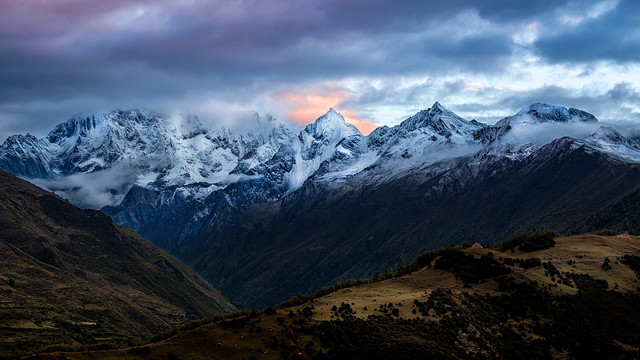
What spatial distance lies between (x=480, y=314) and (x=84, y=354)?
89.1 m

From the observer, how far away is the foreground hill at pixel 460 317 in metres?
113

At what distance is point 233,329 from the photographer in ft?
379

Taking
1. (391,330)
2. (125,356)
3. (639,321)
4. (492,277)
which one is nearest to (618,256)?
(639,321)

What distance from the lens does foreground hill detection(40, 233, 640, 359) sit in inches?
4441

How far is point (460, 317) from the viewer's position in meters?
136

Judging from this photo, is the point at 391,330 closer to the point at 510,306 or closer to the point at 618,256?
the point at 510,306

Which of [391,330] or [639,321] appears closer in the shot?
[391,330]

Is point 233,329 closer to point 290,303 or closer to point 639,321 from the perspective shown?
point 290,303

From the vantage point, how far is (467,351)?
126 meters

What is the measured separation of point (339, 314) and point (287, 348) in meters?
20.8

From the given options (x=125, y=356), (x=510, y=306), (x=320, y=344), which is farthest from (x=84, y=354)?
(x=510, y=306)

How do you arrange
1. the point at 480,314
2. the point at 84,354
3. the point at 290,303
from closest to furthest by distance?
the point at 84,354, the point at 480,314, the point at 290,303

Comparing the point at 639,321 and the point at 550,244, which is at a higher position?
the point at 550,244

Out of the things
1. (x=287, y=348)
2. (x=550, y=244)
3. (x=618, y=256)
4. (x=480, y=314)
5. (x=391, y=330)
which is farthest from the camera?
(x=550, y=244)
